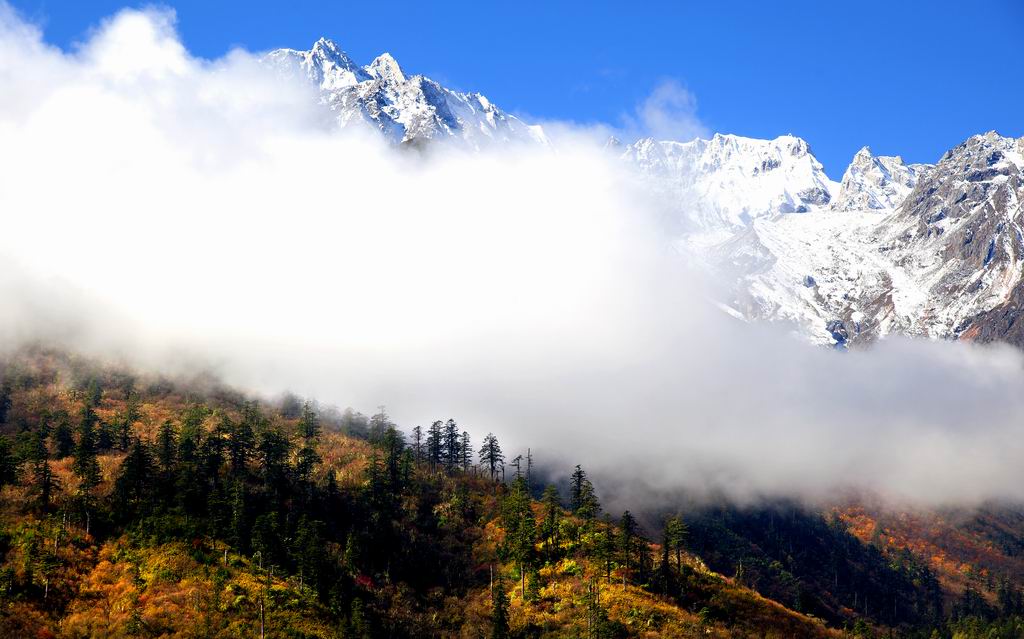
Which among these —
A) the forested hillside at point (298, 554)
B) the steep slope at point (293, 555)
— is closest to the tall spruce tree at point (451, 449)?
the forested hillside at point (298, 554)

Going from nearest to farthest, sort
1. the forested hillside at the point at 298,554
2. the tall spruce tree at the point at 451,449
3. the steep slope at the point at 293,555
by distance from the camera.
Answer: the steep slope at the point at 293,555 → the forested hillside at the point at 298,554 → the tall spruce tree at the point at 451,449

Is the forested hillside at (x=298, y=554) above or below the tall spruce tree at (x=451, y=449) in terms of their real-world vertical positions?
below

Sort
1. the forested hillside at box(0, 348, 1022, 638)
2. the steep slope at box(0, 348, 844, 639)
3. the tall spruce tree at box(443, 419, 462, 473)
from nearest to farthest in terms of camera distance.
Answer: the steep slope at box(0, 348, 844, 639) → the forested hillside at box(0, 348, 1022, 638) → the tall spruce tree at box(443, 419, 462, 473)

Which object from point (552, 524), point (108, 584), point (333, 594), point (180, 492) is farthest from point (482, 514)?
point (108, 584)

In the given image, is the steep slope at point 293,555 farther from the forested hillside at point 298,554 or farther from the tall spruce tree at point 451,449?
the tall spruce tree at point 451,449

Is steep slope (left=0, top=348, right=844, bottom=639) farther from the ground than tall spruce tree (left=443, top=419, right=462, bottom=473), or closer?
closer

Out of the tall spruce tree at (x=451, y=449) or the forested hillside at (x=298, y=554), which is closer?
the forested hillside at (x=298, y=554)

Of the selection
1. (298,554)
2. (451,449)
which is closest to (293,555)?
(298,554)

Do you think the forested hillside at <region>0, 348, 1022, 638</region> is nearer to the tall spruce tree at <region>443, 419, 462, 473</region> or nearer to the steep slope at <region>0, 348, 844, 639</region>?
the steep slope at <region>0, 348, 844, 639</region>

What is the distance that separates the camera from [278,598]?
113 meters

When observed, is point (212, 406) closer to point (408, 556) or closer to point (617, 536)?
point (408, 556)

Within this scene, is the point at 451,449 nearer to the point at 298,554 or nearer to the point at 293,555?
the point at 293,555

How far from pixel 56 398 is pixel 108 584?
9341 centimetres

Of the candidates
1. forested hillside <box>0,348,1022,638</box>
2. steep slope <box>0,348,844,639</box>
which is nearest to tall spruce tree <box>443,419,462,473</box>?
forested hillside <box>0,348,1022,638</box>
